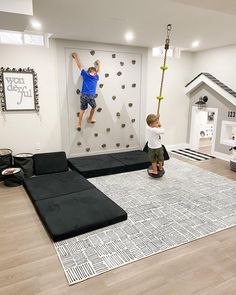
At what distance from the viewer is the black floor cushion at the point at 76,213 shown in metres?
2.66

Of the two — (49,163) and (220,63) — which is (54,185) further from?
(220,63)

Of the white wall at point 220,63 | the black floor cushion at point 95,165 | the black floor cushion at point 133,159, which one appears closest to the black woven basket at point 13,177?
the black floor cushion at point 95,165

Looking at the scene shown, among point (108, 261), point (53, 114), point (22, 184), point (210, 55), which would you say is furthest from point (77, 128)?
point (210, 55)

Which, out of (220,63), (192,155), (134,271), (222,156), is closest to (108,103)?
(192,155)

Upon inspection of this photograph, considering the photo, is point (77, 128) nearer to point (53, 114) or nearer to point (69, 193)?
point (53, 114)

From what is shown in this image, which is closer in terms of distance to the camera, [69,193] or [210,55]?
[69,193]

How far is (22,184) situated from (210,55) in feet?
17.5

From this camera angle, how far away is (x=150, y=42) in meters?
4.99

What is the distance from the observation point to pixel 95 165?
4.71m

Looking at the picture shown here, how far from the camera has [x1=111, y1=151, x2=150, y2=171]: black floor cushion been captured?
4855 mm

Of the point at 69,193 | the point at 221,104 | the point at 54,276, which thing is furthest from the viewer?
the point at 221,104

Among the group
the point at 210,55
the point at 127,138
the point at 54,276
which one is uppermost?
the point at 210,55

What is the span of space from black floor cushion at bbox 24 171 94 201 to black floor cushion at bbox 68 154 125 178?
0.22 m

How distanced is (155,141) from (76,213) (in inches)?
80.3
